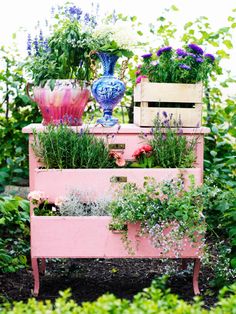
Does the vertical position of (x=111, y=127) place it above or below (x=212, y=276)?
above

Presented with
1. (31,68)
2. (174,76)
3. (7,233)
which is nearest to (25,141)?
(7,233)

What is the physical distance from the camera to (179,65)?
3.84m

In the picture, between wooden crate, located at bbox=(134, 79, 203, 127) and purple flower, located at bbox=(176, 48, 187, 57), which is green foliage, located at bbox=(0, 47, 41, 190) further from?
purple flower, located at bbox=(176, 48, 187, 57)

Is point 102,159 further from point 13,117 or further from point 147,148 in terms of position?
point 13,117

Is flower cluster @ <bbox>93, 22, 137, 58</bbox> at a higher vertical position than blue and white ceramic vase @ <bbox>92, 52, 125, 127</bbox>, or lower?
higher

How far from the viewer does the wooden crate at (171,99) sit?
3865 millimetres

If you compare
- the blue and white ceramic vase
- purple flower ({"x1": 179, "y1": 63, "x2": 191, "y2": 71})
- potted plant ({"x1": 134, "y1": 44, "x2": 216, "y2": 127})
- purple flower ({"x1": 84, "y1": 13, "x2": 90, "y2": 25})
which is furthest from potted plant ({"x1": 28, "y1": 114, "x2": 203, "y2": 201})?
purple flower ({"x1": 84, "y1": 13, "x2": 90, "y2": 25})

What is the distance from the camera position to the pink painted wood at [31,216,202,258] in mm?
3541

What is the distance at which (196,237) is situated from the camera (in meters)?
3.56

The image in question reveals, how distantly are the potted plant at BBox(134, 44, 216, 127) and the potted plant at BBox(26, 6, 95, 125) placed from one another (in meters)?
0.37

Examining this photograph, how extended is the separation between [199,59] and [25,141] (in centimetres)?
196

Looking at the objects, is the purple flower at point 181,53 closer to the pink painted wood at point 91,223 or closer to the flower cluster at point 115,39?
the flower cluster at point 115,39

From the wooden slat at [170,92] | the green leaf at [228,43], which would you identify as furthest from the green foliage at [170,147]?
the green leaf at [228,43]

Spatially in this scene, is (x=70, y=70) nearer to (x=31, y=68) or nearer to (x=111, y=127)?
(x=31, y=68)
